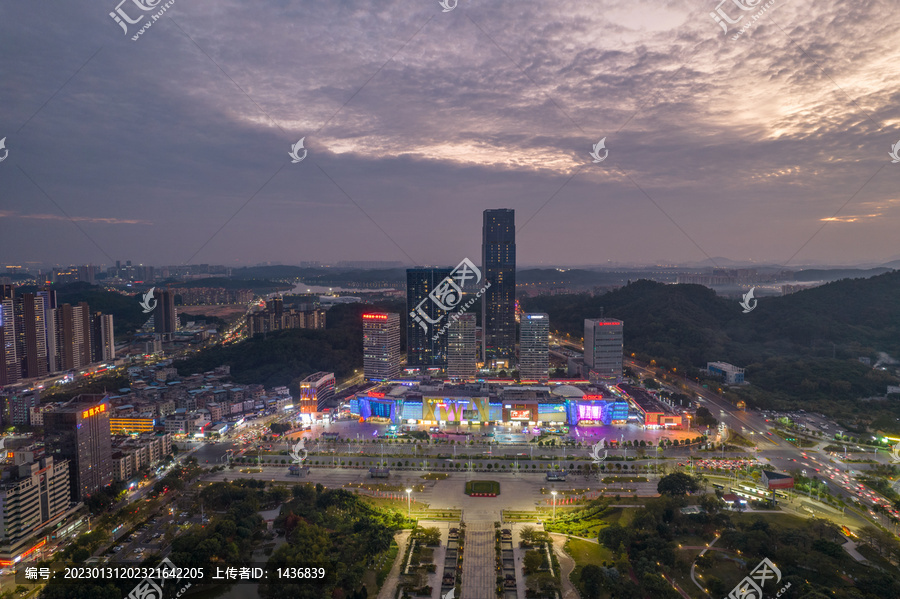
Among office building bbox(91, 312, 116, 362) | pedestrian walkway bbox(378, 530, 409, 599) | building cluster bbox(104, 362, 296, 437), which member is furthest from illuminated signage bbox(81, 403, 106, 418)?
office building bbox(91, 312, 116, 362)

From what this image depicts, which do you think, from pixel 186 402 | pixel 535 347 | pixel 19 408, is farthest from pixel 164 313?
pixel 535 347

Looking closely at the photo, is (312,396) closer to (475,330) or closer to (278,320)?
(475,330)

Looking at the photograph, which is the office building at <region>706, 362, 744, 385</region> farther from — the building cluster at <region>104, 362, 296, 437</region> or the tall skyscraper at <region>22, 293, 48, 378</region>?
the tall skyscraper at <region>22, 293, 48, 378</region>

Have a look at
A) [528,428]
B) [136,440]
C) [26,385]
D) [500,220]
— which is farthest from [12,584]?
[500,220]

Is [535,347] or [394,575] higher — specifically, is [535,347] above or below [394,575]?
above

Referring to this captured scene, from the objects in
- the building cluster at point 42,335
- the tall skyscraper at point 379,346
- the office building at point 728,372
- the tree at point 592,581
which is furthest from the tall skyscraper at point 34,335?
the office building at point 728,372

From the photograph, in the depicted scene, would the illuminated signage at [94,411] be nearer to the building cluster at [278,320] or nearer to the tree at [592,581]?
the tree at [592,581]

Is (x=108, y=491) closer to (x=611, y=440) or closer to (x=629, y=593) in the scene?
(x=629, y=593)
